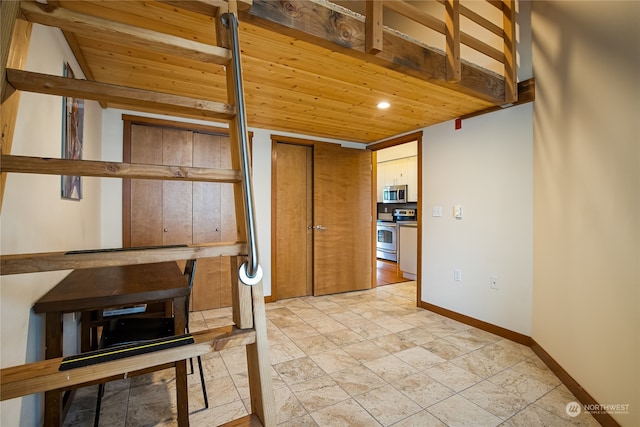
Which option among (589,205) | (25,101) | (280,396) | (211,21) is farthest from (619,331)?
(25,101)

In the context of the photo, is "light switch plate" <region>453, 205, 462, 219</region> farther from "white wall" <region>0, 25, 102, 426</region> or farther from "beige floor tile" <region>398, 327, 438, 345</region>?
"white wall" <region>0, 25, 102, 426</region>

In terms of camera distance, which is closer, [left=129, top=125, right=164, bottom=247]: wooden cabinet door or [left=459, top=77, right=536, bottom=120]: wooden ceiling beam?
[left=459, top=77, right=536, bottom=120]: wooden ceiling beam

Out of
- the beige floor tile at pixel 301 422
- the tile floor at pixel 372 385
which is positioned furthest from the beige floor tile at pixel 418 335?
the beige floor tile at pixel 301 422

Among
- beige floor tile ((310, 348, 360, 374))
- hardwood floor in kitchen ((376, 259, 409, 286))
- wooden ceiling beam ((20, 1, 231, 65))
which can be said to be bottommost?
beige floor tile ((310, 348, 360, 374))

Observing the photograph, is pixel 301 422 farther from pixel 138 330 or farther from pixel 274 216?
pixel 274 216

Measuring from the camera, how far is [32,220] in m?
1.37

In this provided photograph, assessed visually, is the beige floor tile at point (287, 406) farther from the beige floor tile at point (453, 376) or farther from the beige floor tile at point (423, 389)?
the beige floor tile at point (453, 376)

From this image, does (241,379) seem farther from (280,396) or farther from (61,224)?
(61,224)

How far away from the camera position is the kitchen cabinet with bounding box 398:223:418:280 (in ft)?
16.3

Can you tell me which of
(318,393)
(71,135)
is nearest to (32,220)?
(71,135)

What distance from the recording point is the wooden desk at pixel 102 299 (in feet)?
4.56

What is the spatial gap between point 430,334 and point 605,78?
2.28 metres

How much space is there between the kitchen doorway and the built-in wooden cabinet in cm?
64

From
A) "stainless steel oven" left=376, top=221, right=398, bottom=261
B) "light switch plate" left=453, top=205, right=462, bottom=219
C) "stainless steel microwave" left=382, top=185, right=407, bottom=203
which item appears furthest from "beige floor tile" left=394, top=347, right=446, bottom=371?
"stainless steel microwave" left=382, top=185, right=407, bottom=203
